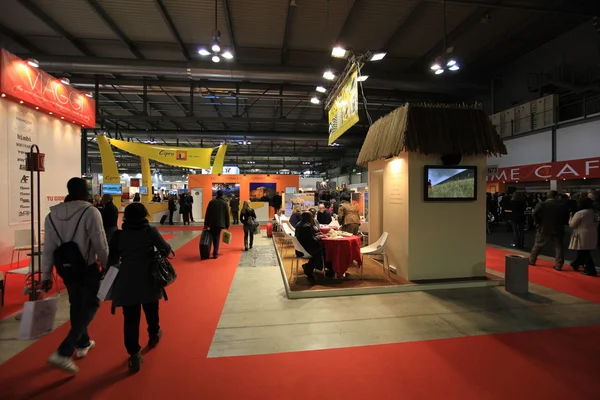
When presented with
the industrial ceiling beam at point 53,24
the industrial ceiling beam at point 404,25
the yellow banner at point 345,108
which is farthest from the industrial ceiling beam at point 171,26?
the industrial ceiling beam at point 404,25

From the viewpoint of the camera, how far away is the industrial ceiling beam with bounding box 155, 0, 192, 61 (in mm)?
6098

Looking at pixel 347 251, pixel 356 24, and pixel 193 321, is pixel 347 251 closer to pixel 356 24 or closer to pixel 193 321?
pixel 193 321

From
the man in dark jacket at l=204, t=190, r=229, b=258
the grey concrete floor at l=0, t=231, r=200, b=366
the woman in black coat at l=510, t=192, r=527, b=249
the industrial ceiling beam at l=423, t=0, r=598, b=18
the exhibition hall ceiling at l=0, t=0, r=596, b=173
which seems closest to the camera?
the grey concrete floor at l=0, t=231, r=200, b=366

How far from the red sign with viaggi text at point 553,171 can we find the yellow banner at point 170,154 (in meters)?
11.0

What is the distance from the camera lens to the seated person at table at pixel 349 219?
23.6 ft

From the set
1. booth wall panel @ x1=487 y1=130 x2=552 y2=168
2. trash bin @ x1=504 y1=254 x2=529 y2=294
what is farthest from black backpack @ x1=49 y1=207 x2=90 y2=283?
booth wall panel @ x1=487 y1=130 x2=552 y2=168

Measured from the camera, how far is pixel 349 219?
23.7 feet

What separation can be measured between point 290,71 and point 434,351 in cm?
694

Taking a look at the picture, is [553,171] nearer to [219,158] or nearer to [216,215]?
[216,215]

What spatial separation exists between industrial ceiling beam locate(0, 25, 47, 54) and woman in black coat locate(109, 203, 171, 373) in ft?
25.9

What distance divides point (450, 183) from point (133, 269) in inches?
181

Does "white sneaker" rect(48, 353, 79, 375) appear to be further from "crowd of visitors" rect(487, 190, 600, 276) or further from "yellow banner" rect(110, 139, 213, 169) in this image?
"yellow banner" rect(110, 139, 213, 169)

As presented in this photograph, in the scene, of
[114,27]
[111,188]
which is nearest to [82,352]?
[114,27]

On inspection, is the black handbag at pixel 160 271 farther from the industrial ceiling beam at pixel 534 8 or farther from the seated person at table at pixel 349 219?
the industrial ceiling beam at pixel 534 8
